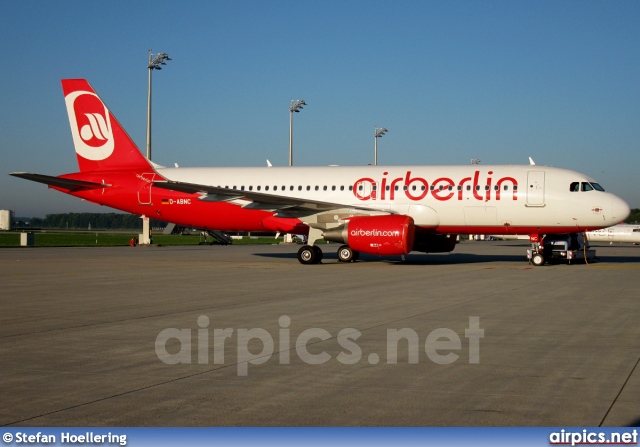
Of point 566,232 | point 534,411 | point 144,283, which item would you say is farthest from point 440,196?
point 534,411

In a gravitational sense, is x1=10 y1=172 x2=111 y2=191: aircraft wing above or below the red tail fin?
below

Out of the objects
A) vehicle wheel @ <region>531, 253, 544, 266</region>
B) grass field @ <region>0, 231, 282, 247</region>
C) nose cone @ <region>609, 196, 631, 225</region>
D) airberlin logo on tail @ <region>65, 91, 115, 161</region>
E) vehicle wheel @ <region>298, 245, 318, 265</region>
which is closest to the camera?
nose cone @ <region>609, 196, 631, 225</region>

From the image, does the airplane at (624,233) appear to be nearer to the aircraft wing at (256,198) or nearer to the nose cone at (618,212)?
the nose cone at (618,212)

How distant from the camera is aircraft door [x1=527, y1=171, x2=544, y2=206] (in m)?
24.8

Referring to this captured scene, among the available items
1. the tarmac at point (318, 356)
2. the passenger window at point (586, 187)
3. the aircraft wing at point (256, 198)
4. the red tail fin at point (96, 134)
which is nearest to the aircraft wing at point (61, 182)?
the red tail fin at point (96, 134)

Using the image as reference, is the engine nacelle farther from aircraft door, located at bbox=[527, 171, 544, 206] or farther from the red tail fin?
the red tail fin

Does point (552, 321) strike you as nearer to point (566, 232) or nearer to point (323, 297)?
point (323, 297)

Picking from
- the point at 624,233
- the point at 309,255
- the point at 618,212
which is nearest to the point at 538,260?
the point at 618,212

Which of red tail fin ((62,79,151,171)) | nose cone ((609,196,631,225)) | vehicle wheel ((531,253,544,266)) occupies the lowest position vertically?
vehicle wheel ((531,253,544,266))

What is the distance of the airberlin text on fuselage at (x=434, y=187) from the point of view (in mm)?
25125

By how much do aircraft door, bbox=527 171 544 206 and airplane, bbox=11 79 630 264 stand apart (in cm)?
3

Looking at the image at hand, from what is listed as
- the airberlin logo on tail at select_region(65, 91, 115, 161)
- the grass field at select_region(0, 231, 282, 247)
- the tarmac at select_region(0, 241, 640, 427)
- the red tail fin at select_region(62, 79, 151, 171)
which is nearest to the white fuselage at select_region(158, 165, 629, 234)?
the red tail fin at select_region(62, 79, 151, 171)

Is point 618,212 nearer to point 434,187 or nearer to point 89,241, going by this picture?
point 434,187

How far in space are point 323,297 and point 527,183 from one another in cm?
1313
